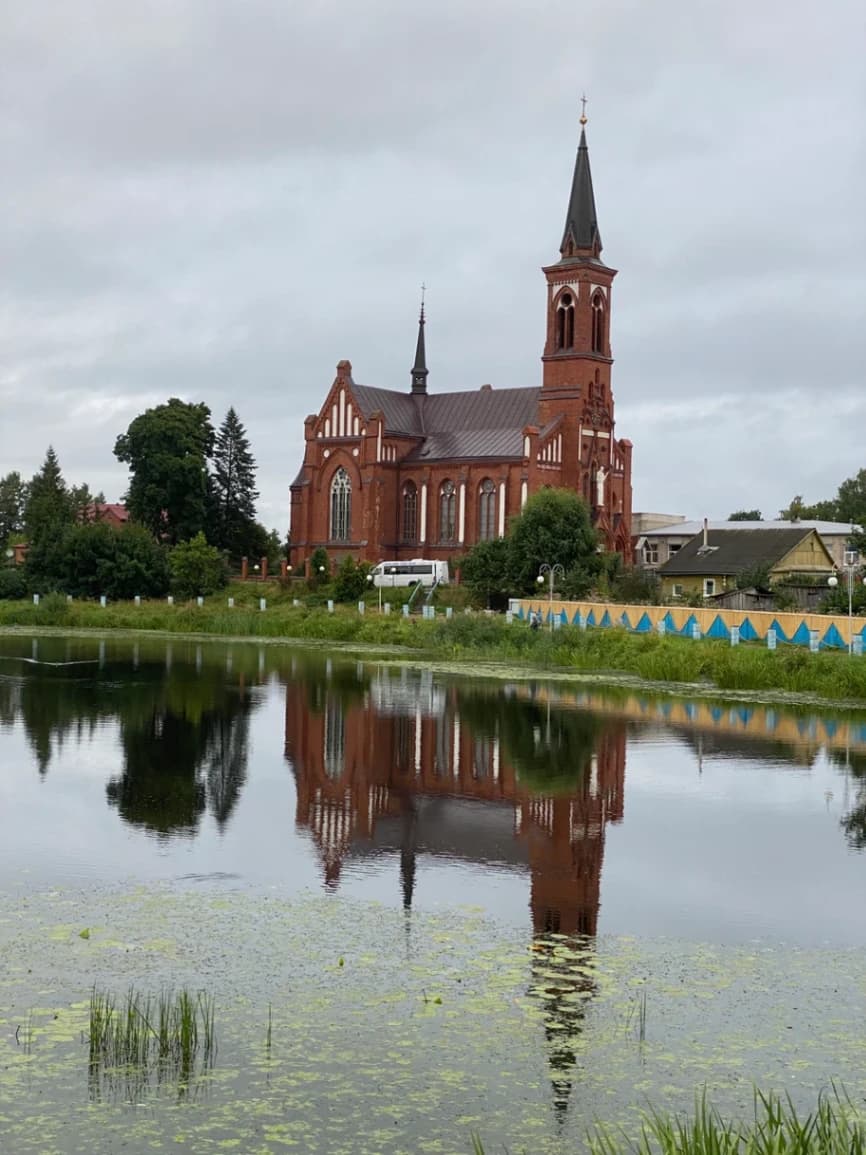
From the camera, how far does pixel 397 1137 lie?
31.2 feet

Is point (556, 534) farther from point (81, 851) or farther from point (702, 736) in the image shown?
point (81, 851)

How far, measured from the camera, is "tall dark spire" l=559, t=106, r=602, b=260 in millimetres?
89062

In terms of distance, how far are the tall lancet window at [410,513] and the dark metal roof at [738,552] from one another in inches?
640

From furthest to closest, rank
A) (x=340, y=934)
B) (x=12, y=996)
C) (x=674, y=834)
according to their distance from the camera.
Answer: (x=674, y=834) < (x=340, y=934) < (x=12, y=996)

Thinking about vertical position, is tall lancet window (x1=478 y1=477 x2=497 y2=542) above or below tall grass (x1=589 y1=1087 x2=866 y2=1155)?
above

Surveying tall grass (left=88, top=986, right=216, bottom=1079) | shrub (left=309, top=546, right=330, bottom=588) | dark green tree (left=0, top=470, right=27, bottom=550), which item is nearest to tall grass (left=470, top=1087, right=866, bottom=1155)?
tall grass (left=88, top=986, right=216, bottom=1079)

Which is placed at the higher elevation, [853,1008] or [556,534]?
[556,534]

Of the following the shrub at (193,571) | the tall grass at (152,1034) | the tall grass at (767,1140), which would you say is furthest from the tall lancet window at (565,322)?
the tall grass at (767,1140)

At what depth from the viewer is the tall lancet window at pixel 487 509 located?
88.9 m

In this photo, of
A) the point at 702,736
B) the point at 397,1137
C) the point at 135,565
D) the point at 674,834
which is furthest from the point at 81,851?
the point at 135,565

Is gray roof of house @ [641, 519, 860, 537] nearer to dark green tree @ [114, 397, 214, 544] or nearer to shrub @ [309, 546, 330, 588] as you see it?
shrub @ [309, 546, 330, 588]

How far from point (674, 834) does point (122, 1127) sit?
11545 mm

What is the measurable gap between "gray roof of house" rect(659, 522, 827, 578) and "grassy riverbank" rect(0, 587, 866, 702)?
19.3 meters

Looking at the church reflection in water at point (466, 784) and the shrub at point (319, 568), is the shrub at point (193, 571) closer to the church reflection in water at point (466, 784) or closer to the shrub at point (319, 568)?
the shrub at point (319, 568)
